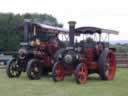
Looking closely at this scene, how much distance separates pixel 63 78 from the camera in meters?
14.5

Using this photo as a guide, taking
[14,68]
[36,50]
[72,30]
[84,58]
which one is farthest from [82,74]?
[14,68]

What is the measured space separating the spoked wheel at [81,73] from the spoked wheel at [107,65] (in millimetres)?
851

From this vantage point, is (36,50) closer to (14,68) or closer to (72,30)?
(14,68)

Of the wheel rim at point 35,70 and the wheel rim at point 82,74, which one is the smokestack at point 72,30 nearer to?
the wheel rim at point 82,74

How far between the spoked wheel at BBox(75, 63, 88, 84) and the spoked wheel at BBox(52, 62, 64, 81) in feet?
2.80

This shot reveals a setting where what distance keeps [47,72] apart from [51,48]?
1.18 m

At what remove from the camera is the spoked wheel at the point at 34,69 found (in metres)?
14.9

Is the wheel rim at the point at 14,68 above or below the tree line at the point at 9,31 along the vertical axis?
below

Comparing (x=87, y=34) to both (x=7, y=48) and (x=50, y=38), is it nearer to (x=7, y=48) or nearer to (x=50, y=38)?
(x=50, y=38)

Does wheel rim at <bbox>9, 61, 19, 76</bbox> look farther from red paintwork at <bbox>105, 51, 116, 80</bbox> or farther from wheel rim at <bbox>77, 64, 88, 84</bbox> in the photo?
red paintwork at <bbox>105, 51, 116, 80</bbox>

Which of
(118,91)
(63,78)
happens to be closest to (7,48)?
(63,78)

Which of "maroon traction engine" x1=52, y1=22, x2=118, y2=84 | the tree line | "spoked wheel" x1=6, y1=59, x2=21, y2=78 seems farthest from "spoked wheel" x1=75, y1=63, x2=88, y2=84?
the tree line

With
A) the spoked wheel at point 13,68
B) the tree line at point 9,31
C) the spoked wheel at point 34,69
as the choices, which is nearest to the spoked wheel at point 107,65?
the spoked wheel at point 34,69

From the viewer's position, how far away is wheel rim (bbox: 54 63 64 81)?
14.1m
